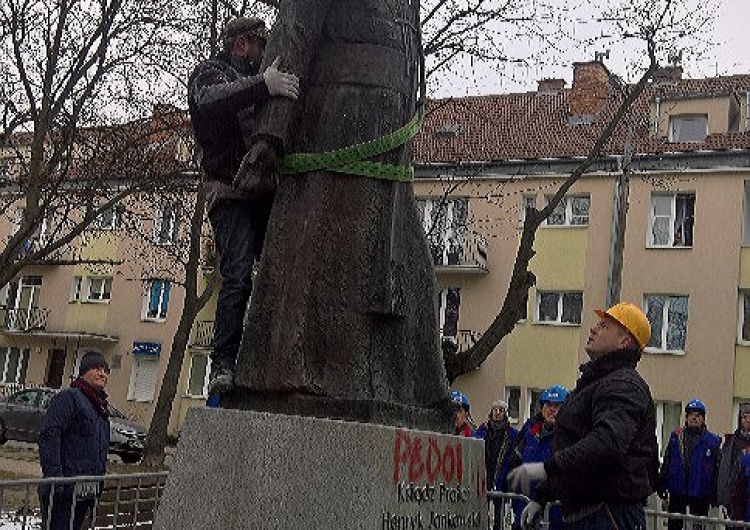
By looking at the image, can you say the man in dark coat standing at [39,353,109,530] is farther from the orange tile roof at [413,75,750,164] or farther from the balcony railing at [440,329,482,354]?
the balcony railing at [440,329,482,354]

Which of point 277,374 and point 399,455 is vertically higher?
point 277,374

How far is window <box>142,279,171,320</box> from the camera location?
3950 centimetres

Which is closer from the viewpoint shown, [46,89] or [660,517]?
[660,517]

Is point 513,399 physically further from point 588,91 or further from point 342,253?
point 342,253

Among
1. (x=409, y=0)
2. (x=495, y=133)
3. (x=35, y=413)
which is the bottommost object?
(x=35, y=413)

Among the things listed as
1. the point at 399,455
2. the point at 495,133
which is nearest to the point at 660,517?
the point at 399,455

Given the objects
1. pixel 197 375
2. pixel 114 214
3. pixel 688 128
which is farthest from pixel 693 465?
pixel 197 375

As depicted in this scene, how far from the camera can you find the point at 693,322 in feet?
89.9

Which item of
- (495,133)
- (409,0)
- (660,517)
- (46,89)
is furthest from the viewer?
(495,133)

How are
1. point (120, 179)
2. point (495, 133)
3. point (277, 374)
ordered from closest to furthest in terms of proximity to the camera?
point (277, 374)
point (120, 179)
point (495, 133)

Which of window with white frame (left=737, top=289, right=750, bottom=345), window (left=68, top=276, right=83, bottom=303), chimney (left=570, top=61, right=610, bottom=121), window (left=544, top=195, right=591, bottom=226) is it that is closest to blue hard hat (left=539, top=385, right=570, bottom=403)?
window with white frame (left=737, top=289, right=750, bottom=345)

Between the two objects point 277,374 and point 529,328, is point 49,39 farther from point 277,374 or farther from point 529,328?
point 529,328

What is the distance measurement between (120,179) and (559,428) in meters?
16.5

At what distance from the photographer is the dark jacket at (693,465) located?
34.9ft
